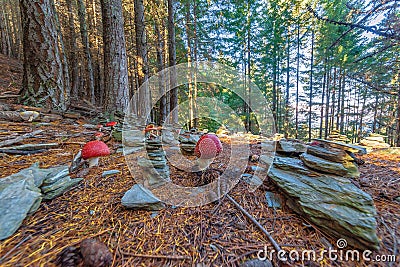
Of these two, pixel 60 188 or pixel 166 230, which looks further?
pixel 60 188

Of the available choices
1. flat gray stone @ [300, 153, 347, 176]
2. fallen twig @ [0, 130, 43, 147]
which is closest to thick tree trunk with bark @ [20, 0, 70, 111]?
fallen twig @ [0, 130, 43, 147]

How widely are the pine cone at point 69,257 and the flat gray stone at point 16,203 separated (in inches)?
13.9

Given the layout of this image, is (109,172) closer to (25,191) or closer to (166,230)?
(25,191)

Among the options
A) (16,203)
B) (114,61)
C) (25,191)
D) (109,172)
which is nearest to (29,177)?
(25,191)

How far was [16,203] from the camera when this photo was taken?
107 centimetres

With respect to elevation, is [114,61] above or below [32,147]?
above

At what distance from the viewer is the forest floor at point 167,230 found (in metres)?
0.93

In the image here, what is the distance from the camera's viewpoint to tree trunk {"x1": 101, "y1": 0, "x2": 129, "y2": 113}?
4.06 meters

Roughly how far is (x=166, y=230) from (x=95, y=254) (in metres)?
0.41

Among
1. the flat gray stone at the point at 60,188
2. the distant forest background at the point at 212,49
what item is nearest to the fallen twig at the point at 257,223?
the flat gray stone at the point at 60,188

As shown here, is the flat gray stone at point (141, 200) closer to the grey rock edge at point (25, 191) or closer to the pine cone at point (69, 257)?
the pine cone at point (69, 257)

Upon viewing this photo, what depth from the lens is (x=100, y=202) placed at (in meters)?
1.34

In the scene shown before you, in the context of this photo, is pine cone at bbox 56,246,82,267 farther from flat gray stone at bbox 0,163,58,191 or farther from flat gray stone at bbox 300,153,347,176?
flat gray stone at bbox 300,153,347,176

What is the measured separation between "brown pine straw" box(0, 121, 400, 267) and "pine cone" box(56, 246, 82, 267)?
33 millimetres
